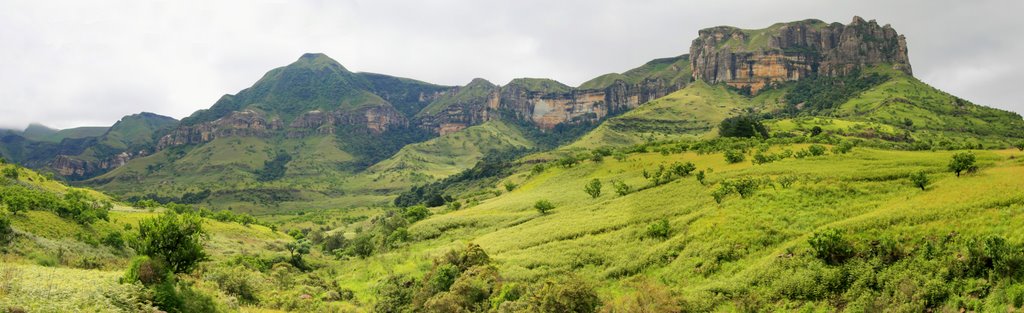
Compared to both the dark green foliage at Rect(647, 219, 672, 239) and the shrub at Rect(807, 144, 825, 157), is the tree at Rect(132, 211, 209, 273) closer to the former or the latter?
the dark green foliage at Rect(647, 219, 672, 239)

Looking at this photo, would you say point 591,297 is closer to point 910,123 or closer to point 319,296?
point 319,296

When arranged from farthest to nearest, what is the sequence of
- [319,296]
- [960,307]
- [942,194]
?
[319,296] < [942,194] < [960,307]

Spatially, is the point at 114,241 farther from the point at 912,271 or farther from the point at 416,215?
the point at 912,271

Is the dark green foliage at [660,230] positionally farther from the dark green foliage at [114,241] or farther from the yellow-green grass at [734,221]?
the dark green foliage at [114,241]

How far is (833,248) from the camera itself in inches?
1342

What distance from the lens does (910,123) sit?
168 m

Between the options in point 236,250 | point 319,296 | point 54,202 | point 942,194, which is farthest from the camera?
point 236,250

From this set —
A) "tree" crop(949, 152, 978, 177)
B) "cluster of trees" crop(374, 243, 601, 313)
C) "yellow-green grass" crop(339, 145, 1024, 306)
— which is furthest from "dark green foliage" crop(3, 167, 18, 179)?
"tree" crop(949, 152, 978, 177)

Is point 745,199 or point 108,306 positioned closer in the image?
point 108,306

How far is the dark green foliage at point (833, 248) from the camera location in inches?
1335

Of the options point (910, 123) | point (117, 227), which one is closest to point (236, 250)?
point (117, 227)

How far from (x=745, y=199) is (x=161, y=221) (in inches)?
2028

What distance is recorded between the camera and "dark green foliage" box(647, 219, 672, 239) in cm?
4888

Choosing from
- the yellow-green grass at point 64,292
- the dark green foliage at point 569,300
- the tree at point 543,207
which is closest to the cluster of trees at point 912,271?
the dark green foliage at point 569,300
